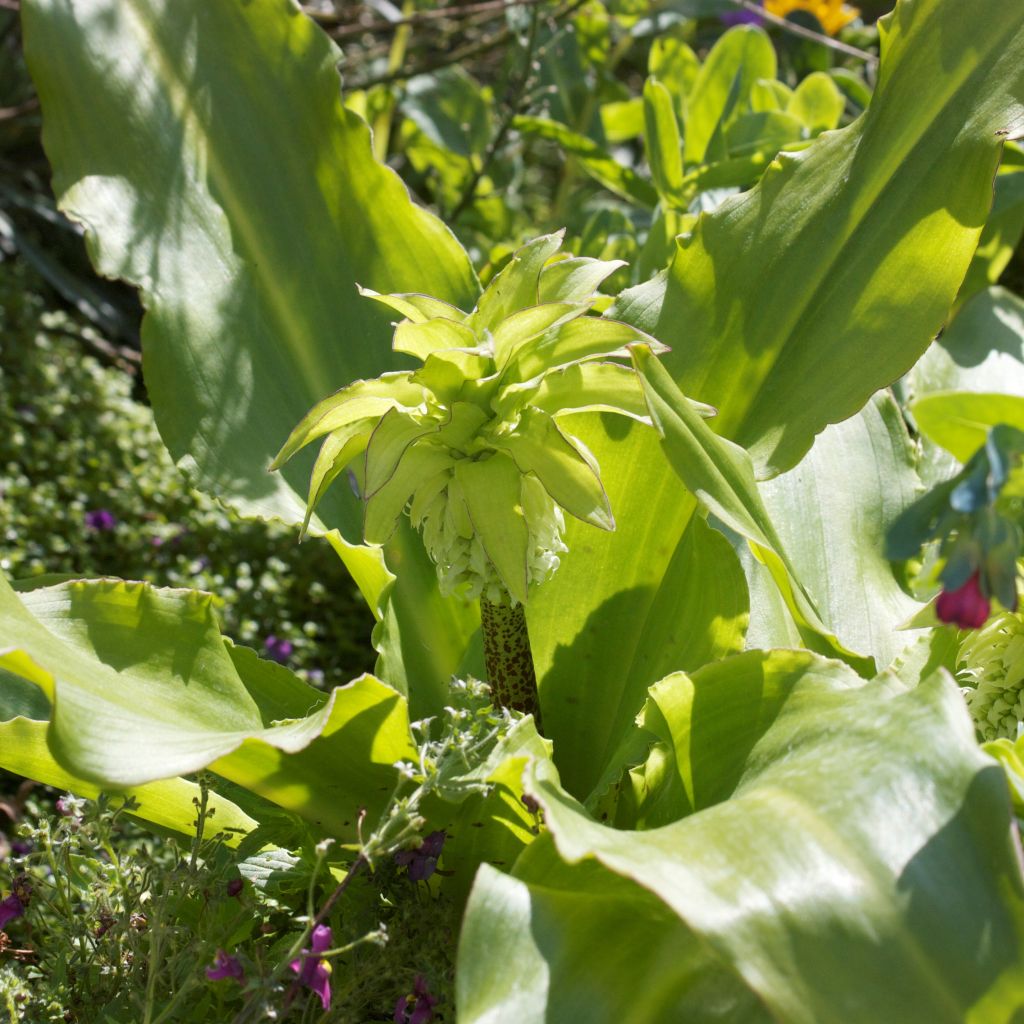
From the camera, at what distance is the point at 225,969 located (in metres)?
0.82

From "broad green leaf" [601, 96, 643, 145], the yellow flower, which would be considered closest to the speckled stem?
"broad green leaf" [601, 96, 643, 145]

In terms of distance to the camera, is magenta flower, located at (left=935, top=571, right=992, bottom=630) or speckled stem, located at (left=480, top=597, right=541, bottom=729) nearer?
magenta flower, located at (left=935, top=571, right=992, bottom=630)

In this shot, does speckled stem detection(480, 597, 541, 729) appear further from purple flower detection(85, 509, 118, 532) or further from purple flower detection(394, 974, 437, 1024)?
purple flower detection(85, 509, 118, 532)

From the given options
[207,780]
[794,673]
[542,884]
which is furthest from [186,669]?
[794,673]

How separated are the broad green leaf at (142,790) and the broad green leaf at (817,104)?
49.0 inches

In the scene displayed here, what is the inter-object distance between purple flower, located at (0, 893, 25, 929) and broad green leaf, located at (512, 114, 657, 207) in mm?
1274

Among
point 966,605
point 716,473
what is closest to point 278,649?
point 716,473

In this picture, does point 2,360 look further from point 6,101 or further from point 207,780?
point 207,780

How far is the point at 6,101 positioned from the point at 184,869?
99.6 inches

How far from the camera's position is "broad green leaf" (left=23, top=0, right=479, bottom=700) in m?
1.15

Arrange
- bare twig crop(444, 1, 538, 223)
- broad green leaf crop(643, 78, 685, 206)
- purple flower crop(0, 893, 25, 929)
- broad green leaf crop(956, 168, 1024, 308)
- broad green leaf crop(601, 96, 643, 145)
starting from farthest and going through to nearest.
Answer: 1. broad green leaf crop(601, 96, 643, 145)
2. bare twig crop(444, 1, 538, 223)
3. broad green leaf crop(956, 168, 1024, 308)
4. broad green leaf crop(643, 78, 685, 206)
5. purple flower crop(0, 893, 25, 929)

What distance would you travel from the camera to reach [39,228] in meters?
2.98

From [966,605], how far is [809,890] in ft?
0.56

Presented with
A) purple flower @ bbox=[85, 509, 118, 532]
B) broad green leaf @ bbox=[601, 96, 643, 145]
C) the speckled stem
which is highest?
broad green leaf @ bbox=[601, 96, 643, 145]
